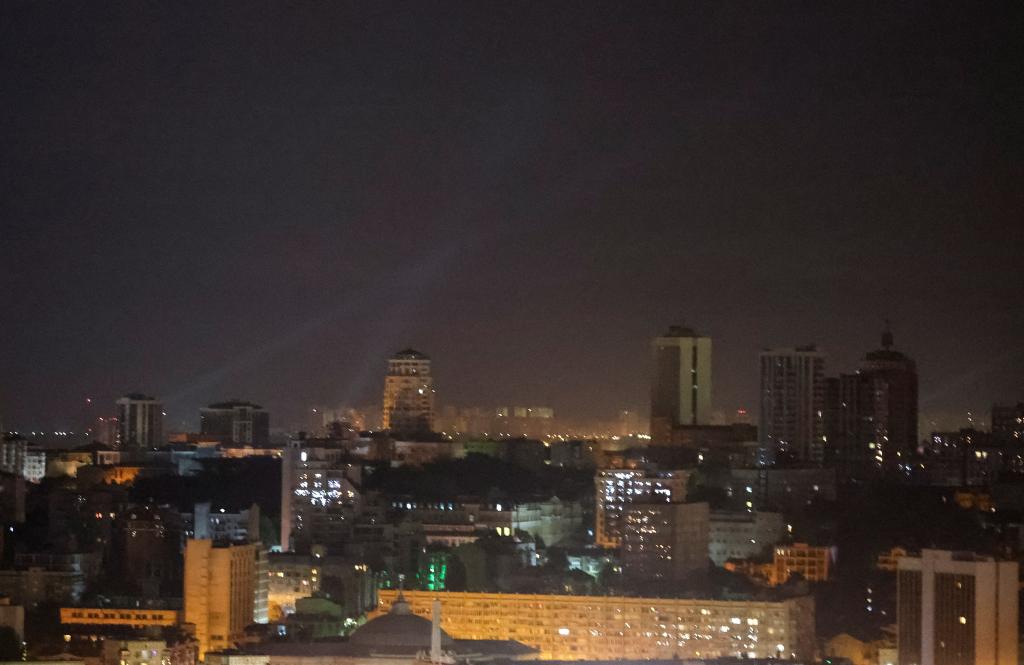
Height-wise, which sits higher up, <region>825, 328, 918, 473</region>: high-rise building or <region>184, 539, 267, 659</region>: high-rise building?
<region>825, 328, 918, 473</region>: high-rise building

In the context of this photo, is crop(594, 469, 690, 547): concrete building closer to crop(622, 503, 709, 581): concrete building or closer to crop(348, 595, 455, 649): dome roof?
crop(622, 503, 709, 581): concrete building

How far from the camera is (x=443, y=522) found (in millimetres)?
17156

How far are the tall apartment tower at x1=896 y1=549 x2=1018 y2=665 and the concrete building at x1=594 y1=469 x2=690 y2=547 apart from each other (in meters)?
4.81

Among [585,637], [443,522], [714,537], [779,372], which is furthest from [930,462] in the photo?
[585,637]

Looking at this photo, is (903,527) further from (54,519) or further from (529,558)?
(54,519)

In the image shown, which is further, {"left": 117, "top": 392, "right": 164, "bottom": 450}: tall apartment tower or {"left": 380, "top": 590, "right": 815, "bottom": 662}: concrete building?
{"left": 117, "top": 392, "right": 164, "bottom": 450}: tall apartment tower

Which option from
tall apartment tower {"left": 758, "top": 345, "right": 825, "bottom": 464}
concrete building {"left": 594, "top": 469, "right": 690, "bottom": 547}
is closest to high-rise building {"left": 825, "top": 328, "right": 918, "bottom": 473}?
tall apartment tower {"left": 758, "top": 345, "right": 825, "bottom": 464}

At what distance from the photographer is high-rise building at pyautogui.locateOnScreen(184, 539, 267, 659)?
531 inches

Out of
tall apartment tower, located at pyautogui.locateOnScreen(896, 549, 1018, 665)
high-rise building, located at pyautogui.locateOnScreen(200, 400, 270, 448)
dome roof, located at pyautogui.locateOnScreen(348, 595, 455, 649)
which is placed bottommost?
dome roof, located at pyautogui.locateOnScreen(348, 595, 455, 649)

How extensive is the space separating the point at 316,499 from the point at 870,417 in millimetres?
5151

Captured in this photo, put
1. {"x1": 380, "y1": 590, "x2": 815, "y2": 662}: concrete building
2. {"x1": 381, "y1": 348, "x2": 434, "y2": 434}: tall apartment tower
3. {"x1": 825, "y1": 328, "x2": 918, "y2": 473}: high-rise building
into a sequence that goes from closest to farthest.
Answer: {"x1": 380, "y1": 590, "x2": 815, "y2": 662}: concrete building < {"x1": 825, "y1": 328, "x2": 918, "y2": 473}: high-rise building < {"x1": 381, "y1": 348, "x2": 434, "y2": 434}: tall apartment tower

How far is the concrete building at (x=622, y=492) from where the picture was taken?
56.0 feet

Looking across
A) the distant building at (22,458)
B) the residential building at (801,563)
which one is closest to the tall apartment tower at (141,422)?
the distant building at (22,458)

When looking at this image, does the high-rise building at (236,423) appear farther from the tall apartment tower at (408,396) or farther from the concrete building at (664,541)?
the concrete building at (664,541)
